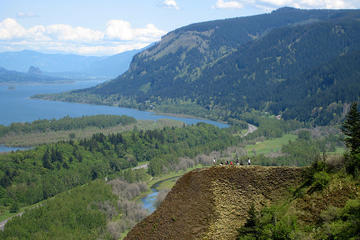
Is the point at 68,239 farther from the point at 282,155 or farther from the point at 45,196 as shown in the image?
the point at 282,155

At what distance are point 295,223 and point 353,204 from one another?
603 centimetres

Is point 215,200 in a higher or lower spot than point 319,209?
lower

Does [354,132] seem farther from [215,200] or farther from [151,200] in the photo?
[151,200]

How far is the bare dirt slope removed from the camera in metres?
46.4

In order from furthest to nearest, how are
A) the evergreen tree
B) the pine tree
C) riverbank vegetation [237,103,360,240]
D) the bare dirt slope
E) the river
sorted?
the river
the pine tree
the bare dirt slope
the evergreen tree
riverbank vegetation [237,103,360,240]

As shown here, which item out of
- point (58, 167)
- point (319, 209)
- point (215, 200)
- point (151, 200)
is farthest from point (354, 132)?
point (58, 167)

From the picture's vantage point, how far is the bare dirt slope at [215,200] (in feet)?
152

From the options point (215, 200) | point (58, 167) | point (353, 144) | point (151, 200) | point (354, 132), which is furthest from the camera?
point (58, 167)

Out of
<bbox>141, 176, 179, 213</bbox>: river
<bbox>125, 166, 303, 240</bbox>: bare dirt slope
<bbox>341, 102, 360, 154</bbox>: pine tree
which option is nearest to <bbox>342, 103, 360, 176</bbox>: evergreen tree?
<bbox>341, 102, 360, 154</bbox>: pine tree

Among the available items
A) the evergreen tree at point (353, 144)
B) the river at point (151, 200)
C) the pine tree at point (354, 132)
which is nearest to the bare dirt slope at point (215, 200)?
the evergreen tree at point (353, 144)

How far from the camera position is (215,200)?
48.2 m

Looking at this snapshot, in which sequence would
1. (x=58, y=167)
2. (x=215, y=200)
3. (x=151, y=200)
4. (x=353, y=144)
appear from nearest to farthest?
(x=215, y=200), (x=353, y=144), (x=151, y=200), (x=58, y=167)

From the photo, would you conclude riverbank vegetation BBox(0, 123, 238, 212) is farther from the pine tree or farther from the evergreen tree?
the evergreen tree

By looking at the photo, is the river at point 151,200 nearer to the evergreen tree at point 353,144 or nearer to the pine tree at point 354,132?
the pine tree at point 354,132
